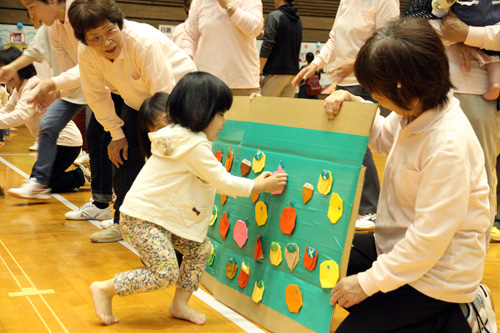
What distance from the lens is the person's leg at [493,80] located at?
220 centimetres

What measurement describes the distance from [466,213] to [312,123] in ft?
2.04

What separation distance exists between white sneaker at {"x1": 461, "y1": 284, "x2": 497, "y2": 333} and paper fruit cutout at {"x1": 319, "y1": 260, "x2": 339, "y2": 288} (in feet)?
1.24

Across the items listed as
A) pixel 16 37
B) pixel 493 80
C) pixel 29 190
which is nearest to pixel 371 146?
pixel 493 80

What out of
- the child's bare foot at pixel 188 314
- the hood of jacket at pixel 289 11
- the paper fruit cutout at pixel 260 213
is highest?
the hood of jacket at pixel 289 11

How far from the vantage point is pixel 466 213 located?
1.50 metres

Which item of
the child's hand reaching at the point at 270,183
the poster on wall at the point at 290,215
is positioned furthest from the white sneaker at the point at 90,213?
the child's hand reaching at the point at 270,183

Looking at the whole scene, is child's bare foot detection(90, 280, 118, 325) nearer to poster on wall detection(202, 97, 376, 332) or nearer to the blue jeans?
poster on wall detection(202, 97, 376, 332)

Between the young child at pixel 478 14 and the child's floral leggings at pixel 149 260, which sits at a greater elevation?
the young child at pixel 478 14

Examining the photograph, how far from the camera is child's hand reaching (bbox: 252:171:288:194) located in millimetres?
1947

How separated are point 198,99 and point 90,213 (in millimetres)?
1781

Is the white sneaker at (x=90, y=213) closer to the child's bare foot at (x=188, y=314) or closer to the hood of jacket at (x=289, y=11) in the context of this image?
the child's bare foot at (x=188, y=314)

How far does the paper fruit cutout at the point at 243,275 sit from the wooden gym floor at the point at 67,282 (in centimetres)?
12

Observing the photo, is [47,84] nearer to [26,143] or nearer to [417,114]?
[417,114]

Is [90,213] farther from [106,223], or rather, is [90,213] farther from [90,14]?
[90,14]
